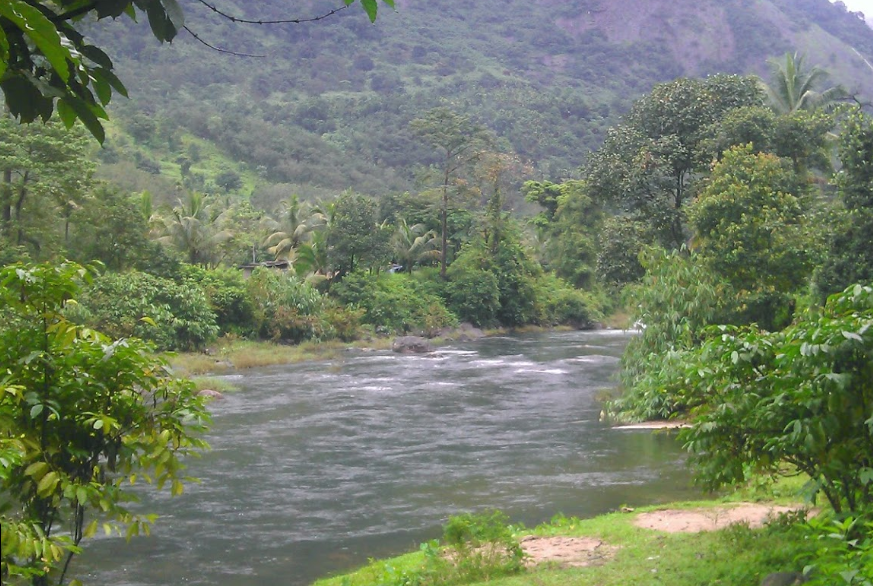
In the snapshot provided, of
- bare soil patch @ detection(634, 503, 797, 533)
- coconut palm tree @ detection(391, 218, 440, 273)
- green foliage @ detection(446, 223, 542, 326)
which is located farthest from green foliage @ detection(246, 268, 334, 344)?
bare soil patch @ detection(634, 503, 797, 533)

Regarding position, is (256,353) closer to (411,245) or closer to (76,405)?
(411,245)

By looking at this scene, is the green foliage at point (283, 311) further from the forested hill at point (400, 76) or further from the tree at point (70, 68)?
the tree at point (70, 68)

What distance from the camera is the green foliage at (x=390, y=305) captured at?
38.5m

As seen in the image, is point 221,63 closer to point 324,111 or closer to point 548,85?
point 324,111

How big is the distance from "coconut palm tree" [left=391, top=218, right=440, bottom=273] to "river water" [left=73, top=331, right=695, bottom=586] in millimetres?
18998

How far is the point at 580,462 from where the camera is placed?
50.1 feet

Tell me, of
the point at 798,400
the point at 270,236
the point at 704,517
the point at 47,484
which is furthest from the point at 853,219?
the point at 270,236

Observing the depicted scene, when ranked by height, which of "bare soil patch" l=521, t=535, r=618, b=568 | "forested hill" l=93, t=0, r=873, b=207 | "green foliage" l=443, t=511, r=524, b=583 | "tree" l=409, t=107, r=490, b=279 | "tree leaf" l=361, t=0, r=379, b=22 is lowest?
"bare soil patch" l=521, t=535, r=618, b=568

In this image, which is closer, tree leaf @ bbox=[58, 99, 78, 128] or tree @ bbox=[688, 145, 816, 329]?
tree leaf @ bbox=[58, 99, 78, 128]

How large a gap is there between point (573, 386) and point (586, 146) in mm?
67513

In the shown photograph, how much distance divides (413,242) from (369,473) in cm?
3049

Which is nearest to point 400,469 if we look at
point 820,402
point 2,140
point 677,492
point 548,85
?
point 677,492

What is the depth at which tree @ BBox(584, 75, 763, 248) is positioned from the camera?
23.9m

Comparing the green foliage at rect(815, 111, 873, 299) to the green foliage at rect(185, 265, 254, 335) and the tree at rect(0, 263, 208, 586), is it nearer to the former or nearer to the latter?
the tree at rect(0, 263, 208, 586)
